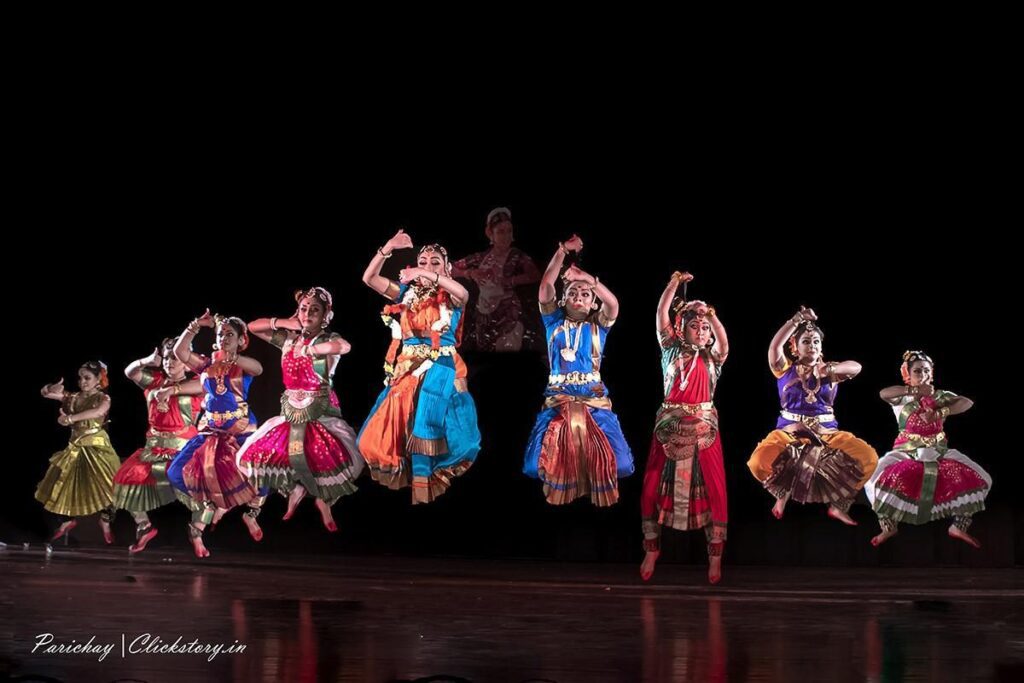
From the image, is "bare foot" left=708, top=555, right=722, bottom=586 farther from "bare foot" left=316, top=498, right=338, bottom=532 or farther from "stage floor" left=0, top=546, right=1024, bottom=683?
"bare foot" left=316, top=498, right=338, bottom=532

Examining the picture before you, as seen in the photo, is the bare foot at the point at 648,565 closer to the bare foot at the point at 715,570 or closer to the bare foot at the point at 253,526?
the bare foot at the point at 715,570

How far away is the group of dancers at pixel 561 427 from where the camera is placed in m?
6.08

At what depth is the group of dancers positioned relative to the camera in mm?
6082

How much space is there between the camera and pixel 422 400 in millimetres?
6430

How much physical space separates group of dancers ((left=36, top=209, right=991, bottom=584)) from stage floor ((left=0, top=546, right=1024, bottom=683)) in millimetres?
363

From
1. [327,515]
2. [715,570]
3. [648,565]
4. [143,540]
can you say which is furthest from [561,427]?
[143,540]

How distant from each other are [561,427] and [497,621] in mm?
1670

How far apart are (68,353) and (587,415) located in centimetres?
357

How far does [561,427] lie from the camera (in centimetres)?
632

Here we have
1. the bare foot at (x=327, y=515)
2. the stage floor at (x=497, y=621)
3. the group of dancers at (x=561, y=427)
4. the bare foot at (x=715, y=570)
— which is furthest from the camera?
the bare foot at (x=327, y=515)

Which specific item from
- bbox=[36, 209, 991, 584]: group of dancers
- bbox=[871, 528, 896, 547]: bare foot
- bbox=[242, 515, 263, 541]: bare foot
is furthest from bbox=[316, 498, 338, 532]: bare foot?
bbox=[871, 528, 896, 547]: bare foot

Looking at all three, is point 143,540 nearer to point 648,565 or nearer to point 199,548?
point 199,548

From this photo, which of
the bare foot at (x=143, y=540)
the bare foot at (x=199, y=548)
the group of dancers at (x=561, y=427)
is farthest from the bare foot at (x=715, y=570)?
the bare foot at (x=143, y=540)

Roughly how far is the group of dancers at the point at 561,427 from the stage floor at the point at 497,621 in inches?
14.3
